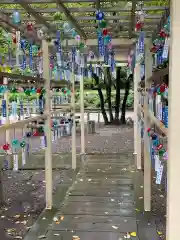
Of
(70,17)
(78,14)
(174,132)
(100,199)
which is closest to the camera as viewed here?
(174,132)

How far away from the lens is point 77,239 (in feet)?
14.2

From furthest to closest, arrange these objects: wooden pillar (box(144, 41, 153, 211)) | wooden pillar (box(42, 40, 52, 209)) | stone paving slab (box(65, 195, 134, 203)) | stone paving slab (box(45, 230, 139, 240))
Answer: stone paving slab (box(65, 195, 134, 203))
wooden pillar (box(42, 40, 52, 209))
wooden pillar (box(144, 41, 153, 211))
stone paving slab (box(45, 230, 139, 240))

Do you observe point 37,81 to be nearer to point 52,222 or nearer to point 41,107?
point 41,107

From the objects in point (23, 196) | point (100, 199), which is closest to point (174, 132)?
point (100, 199)

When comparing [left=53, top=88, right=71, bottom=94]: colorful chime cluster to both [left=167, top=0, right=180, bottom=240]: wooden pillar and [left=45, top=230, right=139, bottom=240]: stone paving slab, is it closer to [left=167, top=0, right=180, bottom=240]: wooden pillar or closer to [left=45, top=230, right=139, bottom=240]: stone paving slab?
[left=45, top=230, right=139, bottom=240]: stone paving slab

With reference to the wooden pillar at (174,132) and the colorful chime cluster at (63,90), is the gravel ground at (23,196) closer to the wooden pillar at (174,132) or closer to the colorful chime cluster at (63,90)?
the colorful chime cluster at (63,90)

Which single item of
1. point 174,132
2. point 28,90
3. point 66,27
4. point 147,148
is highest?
point 66,27

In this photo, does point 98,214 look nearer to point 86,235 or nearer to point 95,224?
point 95,224

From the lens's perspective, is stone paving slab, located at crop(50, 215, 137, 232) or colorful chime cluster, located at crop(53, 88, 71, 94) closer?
stone paving slab, located at crop(50, 215, 137, 232)

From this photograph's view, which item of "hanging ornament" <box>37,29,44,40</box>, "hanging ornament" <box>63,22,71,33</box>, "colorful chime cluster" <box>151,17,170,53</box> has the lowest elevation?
"colorful chime cluster" <box>151,17,170,53</box>

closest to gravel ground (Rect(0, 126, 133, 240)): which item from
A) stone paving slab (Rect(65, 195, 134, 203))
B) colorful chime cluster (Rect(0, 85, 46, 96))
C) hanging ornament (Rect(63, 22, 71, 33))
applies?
stone paving slab (Rect(65, 195, 134, 203))

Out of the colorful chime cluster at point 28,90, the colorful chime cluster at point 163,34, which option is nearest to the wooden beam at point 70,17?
the colorful chime cluster at point 28,90

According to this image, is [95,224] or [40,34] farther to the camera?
[40,34]

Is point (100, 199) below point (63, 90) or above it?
below
